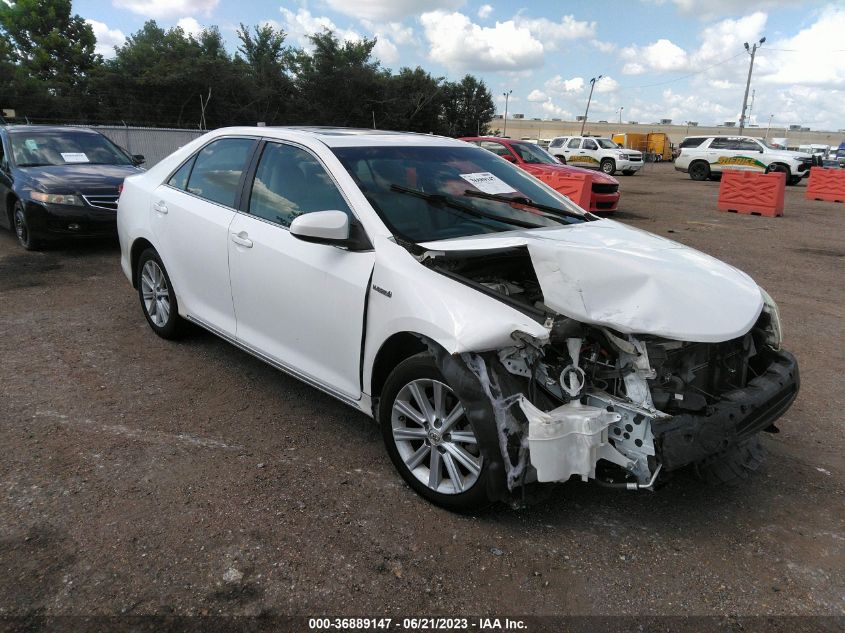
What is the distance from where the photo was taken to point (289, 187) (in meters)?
3.78

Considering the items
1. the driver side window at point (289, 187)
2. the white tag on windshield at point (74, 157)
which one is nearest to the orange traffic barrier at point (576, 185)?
the white tag on windshield at point (74, 157)

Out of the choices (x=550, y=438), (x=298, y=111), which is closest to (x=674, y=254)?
(x=550, y=438)

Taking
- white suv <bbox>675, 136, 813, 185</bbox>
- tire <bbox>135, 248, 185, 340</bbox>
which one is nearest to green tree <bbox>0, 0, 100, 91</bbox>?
white suv <bbox>675, 136, 813, 185</bbox>

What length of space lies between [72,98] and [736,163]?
33673mm

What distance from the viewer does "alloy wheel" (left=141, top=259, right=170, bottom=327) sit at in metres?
4.95

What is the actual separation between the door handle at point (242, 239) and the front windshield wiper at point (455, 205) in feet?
3.14

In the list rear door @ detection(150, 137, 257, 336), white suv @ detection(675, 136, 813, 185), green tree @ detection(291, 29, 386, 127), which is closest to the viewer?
rear door @ detection(150, 137, 257, 336)

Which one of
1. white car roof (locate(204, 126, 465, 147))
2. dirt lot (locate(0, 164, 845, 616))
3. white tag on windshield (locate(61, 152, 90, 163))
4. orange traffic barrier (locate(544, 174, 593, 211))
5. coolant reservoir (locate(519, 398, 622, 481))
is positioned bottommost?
dirt lot (locate(0, 164, 845, 616))

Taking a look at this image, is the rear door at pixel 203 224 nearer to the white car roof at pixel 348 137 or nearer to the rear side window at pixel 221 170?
the rear side window at pixel 221 170

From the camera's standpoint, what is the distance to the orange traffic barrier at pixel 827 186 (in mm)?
19859

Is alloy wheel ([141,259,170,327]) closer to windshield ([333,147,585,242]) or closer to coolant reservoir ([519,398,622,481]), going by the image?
windshield ([333,147,585,242])

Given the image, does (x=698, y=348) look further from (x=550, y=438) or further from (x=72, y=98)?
(x=72, y=98)

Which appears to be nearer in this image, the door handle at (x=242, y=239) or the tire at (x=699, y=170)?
the door handle at (x=242, y=239)

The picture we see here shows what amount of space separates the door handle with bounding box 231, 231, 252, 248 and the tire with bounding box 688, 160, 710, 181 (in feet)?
92.1
